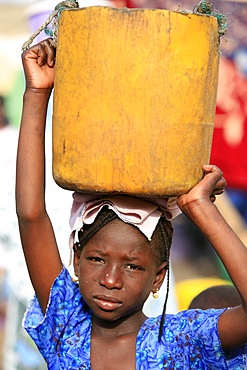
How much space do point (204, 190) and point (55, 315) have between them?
2.54 feet

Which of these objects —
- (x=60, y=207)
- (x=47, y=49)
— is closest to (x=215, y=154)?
(x=60, y=207)

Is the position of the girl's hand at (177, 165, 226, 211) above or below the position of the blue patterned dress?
above

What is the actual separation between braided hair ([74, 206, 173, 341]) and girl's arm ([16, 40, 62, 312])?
15 centimetres

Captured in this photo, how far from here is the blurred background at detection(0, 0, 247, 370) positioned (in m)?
5.03

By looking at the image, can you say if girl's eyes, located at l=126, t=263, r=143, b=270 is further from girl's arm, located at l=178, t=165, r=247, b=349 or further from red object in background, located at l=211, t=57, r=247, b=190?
red object in background, located at l=211, t=57, r=247, b=190

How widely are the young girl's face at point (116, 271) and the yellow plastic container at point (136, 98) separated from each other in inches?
11.0

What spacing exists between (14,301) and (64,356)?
107 inches

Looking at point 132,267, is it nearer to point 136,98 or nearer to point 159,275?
point 159,275

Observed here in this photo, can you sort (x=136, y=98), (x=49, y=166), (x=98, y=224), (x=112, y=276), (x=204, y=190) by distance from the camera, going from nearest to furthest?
1. (x=136, y=98)
2. (x=204, y=190)
3. (x=112, y=276)
4. (x=98, y=224)
5. (x=49, y=166)

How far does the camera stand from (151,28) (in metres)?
2.41

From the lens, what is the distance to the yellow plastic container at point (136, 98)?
95.3 inches

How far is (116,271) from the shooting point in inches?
105

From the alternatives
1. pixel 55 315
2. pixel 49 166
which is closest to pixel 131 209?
pixel 55 315

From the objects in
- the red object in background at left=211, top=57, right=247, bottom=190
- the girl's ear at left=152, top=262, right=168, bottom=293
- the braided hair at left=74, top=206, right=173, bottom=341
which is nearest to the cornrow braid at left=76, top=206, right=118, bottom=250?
the braided hair at left=74, top=206, right=173, bottom=341
